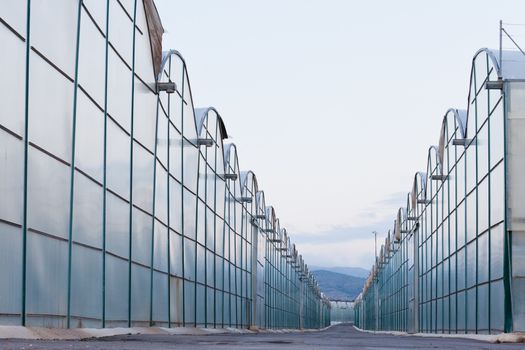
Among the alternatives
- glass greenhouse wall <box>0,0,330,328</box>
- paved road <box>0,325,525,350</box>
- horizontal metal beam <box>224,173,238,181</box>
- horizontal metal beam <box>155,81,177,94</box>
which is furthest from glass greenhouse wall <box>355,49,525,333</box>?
glass greenhouse wall <box>0,0,330,328</box>

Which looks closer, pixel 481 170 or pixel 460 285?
pixel 481 170

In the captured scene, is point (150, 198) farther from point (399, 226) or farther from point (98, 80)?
point (399, 226)

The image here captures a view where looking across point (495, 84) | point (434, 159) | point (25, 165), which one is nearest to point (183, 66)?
point (495, 84)

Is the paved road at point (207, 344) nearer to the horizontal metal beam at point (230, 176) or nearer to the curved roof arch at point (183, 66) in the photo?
the curved roof arch at point (183, 66)

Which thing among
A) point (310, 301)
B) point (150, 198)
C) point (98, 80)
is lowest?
point (310, 301)

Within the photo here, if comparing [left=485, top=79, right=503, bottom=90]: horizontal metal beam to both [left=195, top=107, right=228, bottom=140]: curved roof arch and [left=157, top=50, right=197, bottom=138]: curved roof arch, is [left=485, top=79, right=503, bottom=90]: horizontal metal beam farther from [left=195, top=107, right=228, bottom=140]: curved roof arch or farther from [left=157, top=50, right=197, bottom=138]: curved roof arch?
[left=195, top=107, right=228, bottom=140]: curved roof arch

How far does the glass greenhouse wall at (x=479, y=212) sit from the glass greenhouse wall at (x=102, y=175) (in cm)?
1156

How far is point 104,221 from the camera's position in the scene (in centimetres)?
2422

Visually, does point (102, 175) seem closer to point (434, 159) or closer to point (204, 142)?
point (204, 142)

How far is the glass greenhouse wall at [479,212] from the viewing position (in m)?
28.5

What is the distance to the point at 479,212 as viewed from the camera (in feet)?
111

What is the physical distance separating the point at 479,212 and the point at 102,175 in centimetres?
1612

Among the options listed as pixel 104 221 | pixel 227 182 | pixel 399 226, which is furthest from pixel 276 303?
pixel 104 221

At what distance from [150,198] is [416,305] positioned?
34.0 metres
